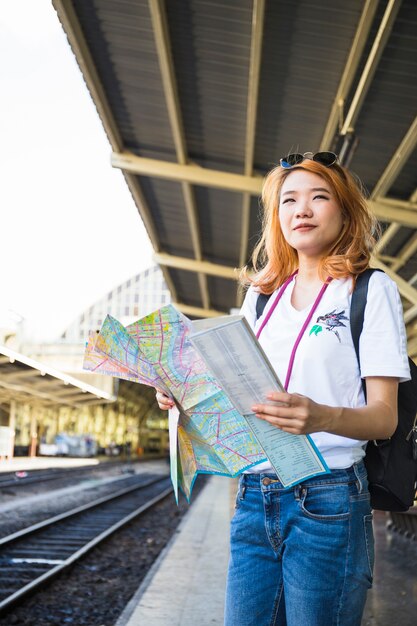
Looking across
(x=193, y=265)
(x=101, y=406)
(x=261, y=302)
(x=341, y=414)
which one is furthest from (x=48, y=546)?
(x=101, y=406)

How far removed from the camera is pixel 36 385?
28969 mm

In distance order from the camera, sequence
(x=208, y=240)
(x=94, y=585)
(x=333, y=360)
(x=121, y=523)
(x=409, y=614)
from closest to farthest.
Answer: (x=333, y=360), (x=409, y=614), (x=94, y=585), (x=121, y=523), (x=208, y=240)

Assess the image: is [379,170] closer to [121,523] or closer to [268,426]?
[121,523]

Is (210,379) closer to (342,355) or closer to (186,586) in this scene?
(342,355)

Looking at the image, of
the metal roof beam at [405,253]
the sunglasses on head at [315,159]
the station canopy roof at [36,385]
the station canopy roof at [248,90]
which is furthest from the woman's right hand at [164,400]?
the station canopy roof at [36,385]

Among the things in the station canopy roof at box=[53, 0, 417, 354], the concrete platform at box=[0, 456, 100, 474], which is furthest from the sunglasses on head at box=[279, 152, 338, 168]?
the concrete platform at box=[0, 456, 100, 474]

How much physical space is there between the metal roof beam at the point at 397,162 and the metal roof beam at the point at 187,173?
6.77ft

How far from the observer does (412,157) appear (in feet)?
38.4

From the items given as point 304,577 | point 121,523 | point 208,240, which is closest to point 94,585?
point 121,523

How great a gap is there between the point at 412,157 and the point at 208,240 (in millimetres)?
8082

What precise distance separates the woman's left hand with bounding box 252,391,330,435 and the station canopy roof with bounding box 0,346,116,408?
2016 cm

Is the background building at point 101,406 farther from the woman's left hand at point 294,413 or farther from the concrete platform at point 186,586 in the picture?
the woman's left hand at point 294,413

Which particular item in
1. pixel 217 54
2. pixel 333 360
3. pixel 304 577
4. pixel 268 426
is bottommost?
pixel 304 577

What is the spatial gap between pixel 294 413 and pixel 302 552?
0.36 meters
